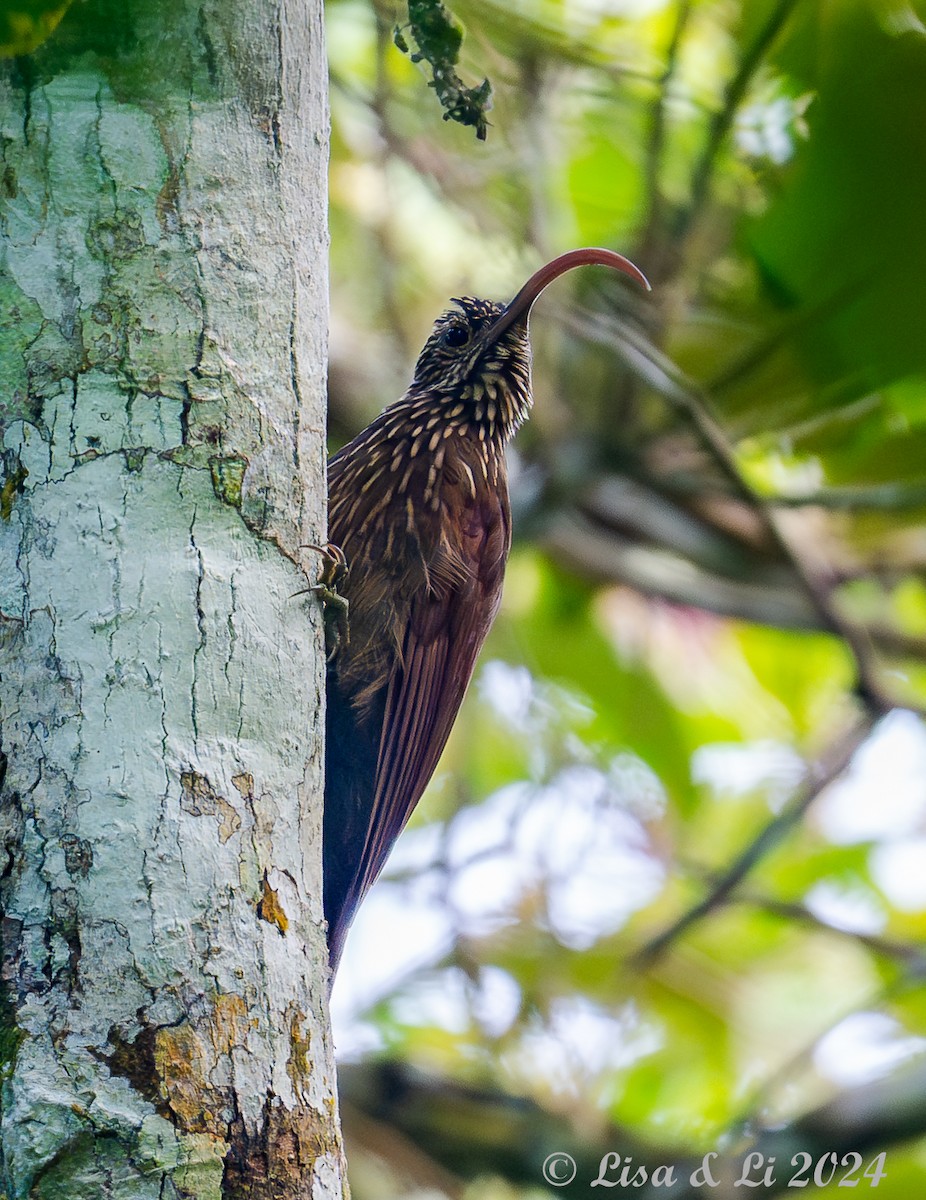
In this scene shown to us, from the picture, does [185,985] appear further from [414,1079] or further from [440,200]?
[440,200]

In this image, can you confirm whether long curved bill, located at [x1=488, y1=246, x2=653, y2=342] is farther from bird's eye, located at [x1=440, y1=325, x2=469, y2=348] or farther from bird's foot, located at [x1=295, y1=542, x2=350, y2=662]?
bird's foot, located at [x1=295, y1=542, x2=350, y2=662]

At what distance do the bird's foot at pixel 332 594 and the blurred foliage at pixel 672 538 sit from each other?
1.66m

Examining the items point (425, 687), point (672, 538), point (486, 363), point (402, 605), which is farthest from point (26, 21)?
point (672, 538)

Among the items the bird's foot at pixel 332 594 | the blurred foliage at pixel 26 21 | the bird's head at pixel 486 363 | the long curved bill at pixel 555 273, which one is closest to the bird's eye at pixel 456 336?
the bird's head at pixel 486 363

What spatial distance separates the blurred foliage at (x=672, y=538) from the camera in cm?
406

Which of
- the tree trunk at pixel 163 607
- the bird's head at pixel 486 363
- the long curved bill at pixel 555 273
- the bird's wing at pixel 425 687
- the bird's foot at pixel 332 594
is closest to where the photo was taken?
the tree trunk at pixel 163 607

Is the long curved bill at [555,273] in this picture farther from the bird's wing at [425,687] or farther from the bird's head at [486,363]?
the bird's wing at [425,687]

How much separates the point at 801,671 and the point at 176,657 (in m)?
5.38

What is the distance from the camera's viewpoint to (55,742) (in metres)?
1.92

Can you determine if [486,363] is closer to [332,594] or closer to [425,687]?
[425,687]

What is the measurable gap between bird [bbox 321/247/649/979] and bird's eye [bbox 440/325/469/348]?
6.6 inches

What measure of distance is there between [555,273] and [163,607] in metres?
1.41

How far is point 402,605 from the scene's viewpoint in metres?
3.26

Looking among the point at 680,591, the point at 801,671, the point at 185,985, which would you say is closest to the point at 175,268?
the point at 185,985
